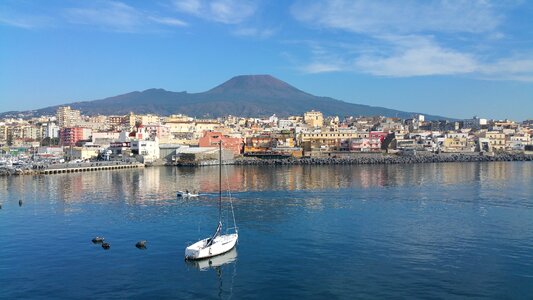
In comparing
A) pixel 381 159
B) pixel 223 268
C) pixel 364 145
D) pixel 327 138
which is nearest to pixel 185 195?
pixel 223 268

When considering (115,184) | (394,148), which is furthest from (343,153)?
(115,184)

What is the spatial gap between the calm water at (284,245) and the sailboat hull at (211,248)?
0.35m

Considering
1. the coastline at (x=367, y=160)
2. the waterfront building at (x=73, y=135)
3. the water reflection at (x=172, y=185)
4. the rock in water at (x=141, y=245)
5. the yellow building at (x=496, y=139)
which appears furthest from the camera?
the waterfront building at (x=73, y=135)

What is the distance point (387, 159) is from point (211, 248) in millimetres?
43407

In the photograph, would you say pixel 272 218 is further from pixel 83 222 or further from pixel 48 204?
pixel 48 204

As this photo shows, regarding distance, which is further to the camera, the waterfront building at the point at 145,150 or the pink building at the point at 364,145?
the pink building at the point at 364,145

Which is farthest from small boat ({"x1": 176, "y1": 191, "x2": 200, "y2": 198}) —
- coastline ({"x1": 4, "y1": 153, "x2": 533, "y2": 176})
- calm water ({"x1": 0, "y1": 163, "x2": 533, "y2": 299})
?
coastline ({"x1": 4, "y1": 153, "x2": 533, "y2": 176})

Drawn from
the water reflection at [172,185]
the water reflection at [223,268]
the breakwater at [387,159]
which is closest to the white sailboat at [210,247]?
the water reflection at [223,268]

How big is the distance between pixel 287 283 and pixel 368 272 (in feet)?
6.18

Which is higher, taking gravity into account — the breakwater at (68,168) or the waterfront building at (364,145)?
the waterfront building at (364,145)

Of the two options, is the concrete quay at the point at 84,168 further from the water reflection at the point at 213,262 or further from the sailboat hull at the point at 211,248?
the water reflection at the point at 213,262

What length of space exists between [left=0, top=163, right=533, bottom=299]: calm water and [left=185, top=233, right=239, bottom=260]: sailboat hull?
1.14ft

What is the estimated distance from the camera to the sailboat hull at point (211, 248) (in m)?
12.7

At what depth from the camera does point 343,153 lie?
58.4 meters
